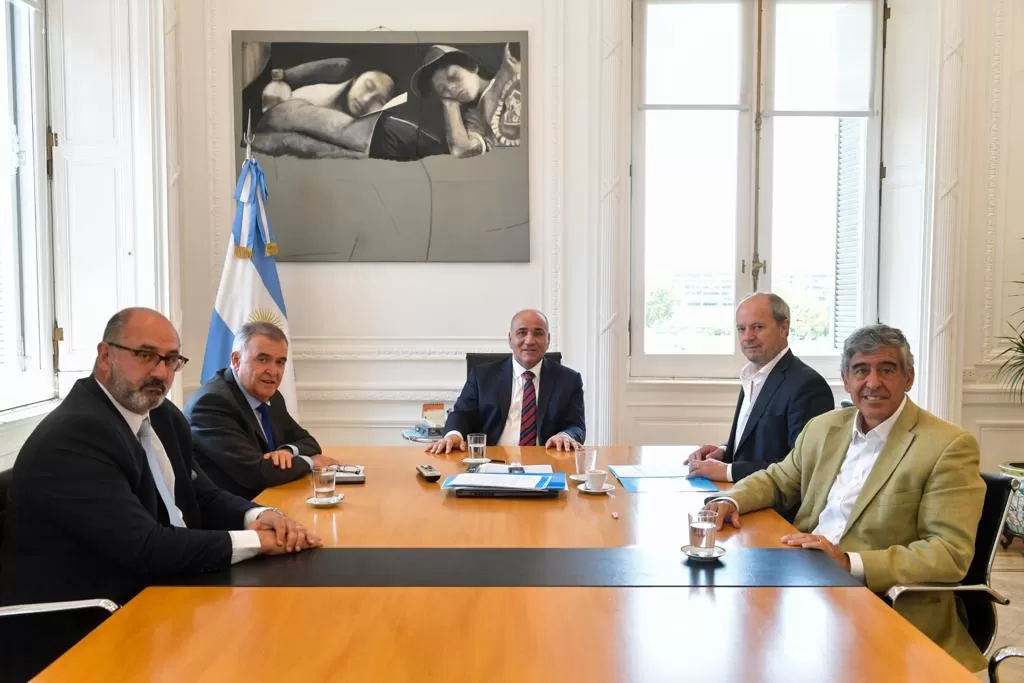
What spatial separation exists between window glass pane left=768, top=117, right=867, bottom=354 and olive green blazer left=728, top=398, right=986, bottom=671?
326 centimetres

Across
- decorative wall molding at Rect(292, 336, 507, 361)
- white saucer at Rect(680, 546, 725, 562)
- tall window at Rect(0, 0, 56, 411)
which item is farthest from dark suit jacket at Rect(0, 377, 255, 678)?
decorative wall molding at Rect(292, 336, 507, 361)

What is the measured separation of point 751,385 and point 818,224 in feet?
8.33

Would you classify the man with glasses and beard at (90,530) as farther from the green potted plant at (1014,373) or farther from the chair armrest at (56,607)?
the green potted plant at (1014,373)

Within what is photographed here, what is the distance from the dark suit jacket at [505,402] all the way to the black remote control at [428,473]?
36.0 inches

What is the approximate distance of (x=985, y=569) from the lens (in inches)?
88.9

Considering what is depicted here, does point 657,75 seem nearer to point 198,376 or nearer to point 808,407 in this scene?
point 808,407

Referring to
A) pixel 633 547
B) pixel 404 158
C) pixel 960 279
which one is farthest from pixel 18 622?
pixel 960 279

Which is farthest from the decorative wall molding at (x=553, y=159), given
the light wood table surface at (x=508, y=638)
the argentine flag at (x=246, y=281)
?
the light wood table surface at (x=508, y=638)

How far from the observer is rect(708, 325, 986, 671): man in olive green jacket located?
214 cm

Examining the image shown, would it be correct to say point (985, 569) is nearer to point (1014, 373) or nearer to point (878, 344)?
point (878, 344)

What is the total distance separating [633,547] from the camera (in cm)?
219

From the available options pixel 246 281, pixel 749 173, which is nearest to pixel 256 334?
pixel 246 281

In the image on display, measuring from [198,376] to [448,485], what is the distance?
3043 millimetres

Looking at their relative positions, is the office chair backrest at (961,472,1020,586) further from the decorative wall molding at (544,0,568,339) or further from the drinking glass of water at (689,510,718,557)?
the decorative wall molding at (544,0,568,339)
